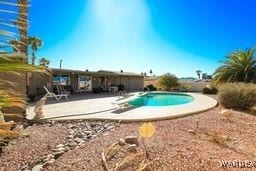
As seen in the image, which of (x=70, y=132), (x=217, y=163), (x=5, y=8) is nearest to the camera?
(x=5, y=8)

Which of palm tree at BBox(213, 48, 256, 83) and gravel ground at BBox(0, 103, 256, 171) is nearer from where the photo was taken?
gravel ground at BBox(0, 103, 256, 171)

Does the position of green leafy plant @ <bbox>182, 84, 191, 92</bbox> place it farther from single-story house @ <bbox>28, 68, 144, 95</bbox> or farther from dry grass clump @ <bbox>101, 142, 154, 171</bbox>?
dry grass clump @ <bbox>101, 142, 154, 171</bbox>

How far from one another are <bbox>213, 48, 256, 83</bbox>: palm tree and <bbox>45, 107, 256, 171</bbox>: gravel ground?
969 cm

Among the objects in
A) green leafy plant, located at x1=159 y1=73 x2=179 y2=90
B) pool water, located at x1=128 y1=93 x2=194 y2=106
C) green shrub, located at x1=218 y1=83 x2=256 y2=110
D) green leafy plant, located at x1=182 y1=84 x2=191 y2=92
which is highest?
green leafy plant, located at x1=159 y1=73 x2=179 y2=90

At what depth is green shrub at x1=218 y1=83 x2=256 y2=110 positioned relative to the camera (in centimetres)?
1325

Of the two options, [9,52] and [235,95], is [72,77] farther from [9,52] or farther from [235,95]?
[9,52]

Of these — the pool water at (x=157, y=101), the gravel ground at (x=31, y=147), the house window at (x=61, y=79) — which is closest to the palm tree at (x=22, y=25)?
the gravel ground at (x=31, y=147)

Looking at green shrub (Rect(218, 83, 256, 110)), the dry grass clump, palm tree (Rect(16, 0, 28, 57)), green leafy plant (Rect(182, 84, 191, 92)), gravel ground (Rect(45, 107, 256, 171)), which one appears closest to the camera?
palm tree (Rect(16, 0, 28, 57))

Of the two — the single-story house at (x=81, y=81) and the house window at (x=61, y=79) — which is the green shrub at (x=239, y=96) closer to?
the single-story house at (x=81, y=81)

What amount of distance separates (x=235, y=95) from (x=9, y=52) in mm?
13904

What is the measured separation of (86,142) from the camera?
305 inches

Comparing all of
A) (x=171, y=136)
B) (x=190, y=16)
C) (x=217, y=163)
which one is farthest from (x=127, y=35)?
(x=217, y=163)

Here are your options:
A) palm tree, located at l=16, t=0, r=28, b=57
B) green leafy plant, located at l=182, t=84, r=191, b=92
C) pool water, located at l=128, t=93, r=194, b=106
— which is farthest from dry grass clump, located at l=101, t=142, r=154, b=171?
green leafy plant, located at l=182, t=84, r=191, b=92

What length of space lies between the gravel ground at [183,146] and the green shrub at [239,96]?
3785mm
